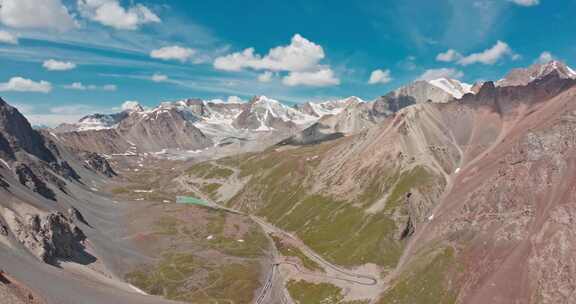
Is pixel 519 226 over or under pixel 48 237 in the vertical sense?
under

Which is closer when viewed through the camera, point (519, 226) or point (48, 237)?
point (48, 237)

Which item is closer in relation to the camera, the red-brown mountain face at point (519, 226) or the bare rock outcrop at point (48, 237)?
the red-brown mountain face at point (519, 226)

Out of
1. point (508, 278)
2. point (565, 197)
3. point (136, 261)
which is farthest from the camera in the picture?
point (136, 261)

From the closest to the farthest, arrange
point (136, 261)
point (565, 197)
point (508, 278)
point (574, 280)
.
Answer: point (574, 280) < point (508, 278) < point (565, 197) < point (136, 261)

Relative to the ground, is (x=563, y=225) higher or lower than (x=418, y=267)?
higher

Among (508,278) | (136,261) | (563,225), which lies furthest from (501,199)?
(136,261)

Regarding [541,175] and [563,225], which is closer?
[563,225]

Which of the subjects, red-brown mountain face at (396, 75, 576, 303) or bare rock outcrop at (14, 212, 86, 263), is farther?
bare rock outcrop at (14, 212, 86, 263)

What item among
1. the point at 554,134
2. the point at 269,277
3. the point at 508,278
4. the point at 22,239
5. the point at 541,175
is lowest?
the point at 269,277

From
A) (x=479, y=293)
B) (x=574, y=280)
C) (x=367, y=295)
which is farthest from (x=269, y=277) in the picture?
(x=574, y=280)

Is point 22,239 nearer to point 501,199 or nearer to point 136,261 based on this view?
point 136,261
